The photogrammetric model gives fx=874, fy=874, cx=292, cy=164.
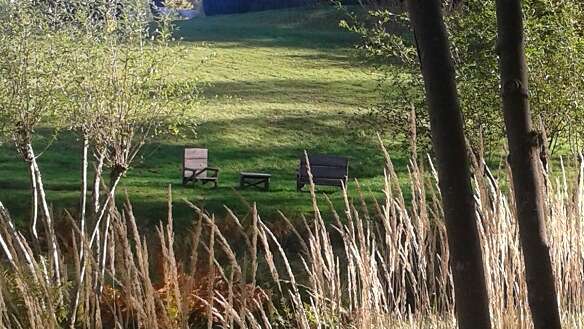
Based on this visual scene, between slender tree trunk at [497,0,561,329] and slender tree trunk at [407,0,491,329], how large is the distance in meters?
0.16

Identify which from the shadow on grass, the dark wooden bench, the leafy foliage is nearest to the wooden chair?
the shadow on grass

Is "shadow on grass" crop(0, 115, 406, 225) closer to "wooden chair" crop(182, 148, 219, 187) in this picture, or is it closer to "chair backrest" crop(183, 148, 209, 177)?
"wooden chair" crop(182, 148, 219, 187)

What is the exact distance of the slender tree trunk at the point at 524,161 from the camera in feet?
4.43

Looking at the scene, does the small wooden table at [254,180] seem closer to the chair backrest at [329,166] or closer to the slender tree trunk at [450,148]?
the chair backrest at [329,166]

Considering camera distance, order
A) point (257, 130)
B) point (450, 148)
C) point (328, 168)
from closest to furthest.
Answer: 1. point (450, 148)
2. point (328, 168)
3. point (257, 130)

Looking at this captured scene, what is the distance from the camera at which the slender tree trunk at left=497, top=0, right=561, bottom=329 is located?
4.43 ft

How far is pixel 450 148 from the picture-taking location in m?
1.23

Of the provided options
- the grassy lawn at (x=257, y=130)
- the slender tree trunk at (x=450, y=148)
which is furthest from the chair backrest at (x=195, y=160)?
the slender tree trunk at (x=450, y=148)

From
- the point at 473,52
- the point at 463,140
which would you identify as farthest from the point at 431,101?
the point at 473,52

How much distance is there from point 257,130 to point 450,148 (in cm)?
1385

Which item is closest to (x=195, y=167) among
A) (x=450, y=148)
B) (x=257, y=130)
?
(x=257, y=130)

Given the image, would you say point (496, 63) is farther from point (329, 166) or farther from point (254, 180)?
point (254, 180)

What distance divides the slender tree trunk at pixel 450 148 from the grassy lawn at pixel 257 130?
24.5ft

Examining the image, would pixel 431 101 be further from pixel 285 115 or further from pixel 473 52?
pixel 285 115
